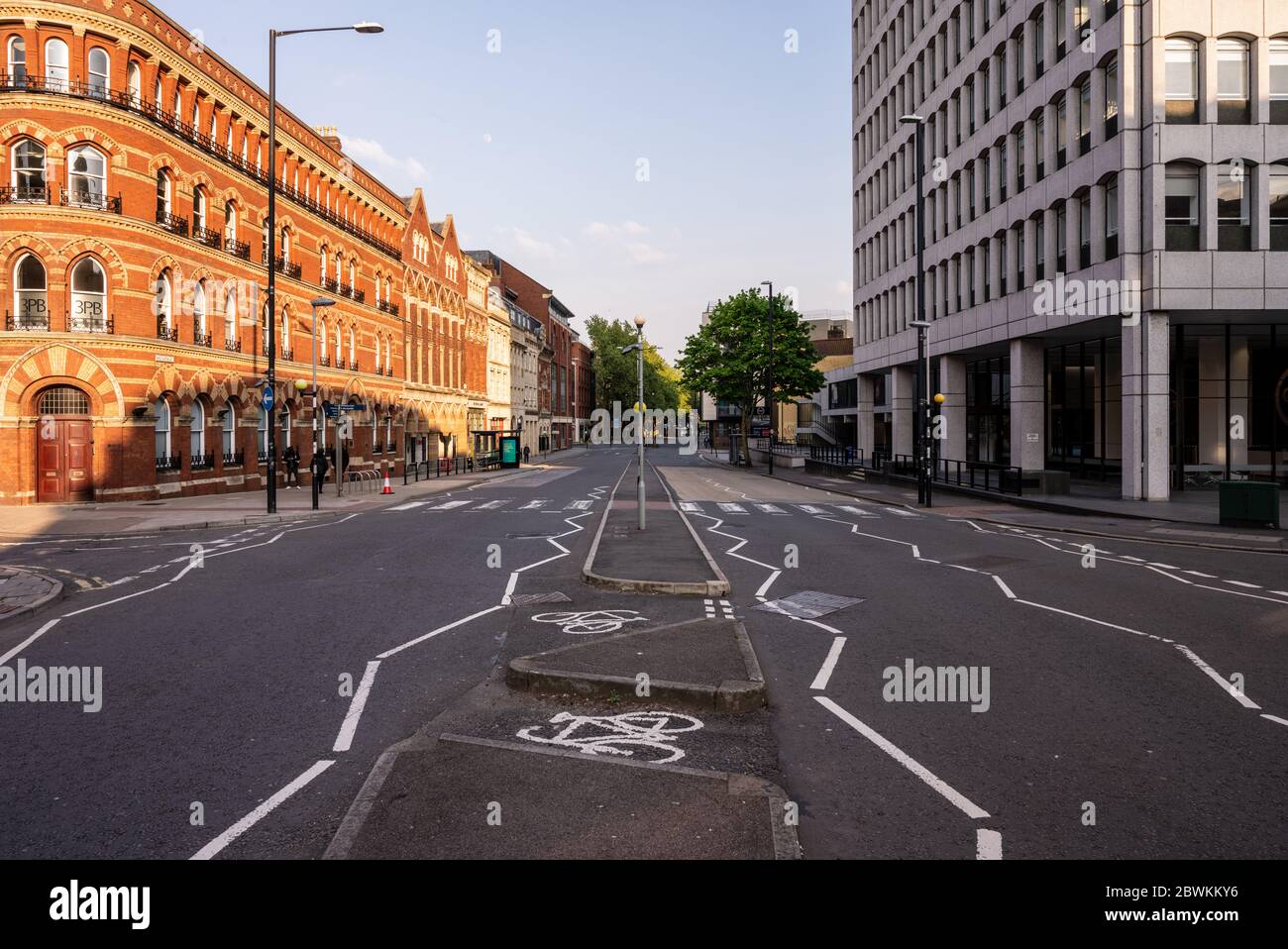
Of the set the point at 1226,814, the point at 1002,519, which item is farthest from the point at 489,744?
the point at 1002,519

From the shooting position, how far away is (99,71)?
88.4 feet

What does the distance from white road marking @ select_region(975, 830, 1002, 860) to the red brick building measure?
80.1 ft

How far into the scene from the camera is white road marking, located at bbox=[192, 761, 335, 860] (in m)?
4.53

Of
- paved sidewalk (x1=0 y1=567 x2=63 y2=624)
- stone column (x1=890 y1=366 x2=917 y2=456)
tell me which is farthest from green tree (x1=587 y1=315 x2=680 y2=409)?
paved sidewalk (x1=0 y1=567 x2=63 y2=624)

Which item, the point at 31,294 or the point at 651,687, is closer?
the point at 651,687

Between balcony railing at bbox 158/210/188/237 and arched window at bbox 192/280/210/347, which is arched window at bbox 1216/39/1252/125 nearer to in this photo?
balcony railing at bbox 158/210/188/237

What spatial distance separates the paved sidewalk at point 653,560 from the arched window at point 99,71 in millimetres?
21590

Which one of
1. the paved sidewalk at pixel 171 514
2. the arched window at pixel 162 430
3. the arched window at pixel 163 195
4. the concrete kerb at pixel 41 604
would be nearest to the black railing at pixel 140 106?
the arched window at pixel 163 195

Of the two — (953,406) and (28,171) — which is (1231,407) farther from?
(28,171)

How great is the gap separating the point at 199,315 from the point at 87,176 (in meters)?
5.89

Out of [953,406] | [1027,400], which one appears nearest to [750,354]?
[953,406]

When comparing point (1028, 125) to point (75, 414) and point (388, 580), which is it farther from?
point (75, 414)

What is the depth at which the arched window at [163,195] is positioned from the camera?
1154 inches

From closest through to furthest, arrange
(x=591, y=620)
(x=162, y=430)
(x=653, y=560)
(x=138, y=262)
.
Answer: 1. (x=591, y=620)
2. (x=653, y=560)
3. (x=138, y=262)
4. (x=162, y=430)
